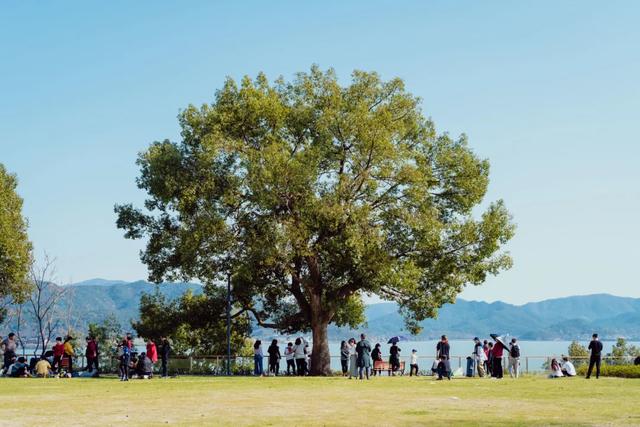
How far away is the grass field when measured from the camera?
17562mm

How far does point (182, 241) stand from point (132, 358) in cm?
573

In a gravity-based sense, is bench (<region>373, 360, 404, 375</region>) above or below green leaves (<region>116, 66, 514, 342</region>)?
below

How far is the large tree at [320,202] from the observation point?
128ft

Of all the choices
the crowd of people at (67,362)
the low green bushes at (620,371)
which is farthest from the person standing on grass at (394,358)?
the crowd of people at (67,362)

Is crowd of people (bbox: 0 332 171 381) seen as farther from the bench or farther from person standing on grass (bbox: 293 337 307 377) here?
the bench

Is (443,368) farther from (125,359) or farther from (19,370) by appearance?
(19,370)

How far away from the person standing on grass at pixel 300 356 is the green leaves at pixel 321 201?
1684 mm

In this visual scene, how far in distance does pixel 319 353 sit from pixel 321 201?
814cm

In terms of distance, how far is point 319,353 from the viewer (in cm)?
4203

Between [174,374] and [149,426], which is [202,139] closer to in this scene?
[174,374]

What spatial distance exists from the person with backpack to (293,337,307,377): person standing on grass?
969 centimetres

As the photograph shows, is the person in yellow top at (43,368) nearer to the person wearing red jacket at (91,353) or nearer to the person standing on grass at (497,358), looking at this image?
the person wearing red jacket at (91,353)

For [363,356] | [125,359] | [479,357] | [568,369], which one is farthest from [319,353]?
[568,369]

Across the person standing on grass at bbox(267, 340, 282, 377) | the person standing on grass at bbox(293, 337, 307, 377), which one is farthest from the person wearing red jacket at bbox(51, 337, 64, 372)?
the person standing on grass at bbox(293, 337, 307, 377)
